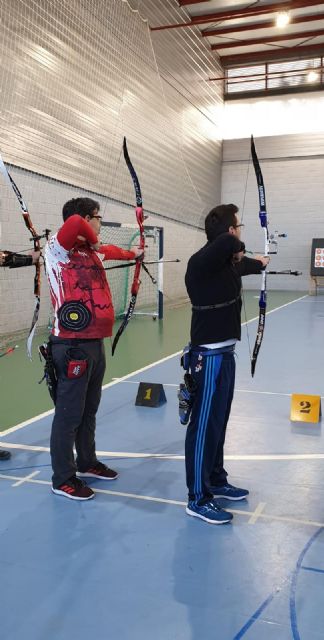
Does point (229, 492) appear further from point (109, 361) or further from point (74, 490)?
point (109, 361)

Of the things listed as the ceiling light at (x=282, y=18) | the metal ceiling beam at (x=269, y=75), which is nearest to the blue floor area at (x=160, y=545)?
the ceiling light at (x=282, y=18)

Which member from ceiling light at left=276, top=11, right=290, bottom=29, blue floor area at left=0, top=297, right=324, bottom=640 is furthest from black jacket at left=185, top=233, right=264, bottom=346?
ceiling light at left=276, top=11, right=290, bottom=29

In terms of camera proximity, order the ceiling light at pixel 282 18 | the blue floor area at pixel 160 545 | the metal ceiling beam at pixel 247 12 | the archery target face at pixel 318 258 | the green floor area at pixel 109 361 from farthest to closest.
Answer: the archery target face at pixel 318 258, the ceiling light at pixel 282 18, the metal ceiling beam at pixel 247 12, the green floor area at pixel 109 361, the blue floor area at pixel 160 545

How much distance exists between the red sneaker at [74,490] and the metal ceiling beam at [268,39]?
15047 mm

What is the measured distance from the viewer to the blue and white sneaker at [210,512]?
2557 millimetres

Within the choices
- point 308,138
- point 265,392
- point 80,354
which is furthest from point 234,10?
point 80,354

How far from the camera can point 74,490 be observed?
9.20 feet

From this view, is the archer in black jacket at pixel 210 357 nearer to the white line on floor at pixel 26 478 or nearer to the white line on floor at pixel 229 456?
the white line on floor at pixel 229 456

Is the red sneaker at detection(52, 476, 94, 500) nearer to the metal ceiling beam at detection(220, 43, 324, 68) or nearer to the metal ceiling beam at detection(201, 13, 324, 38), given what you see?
the metal ceiling beam at detection(201, 13, 324, 38)

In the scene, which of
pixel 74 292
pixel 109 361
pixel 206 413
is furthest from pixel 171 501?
pixel 109 361

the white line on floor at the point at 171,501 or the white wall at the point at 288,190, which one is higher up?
the white wall at the point at 288,190

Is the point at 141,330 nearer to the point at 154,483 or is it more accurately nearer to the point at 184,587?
the point at 154,483

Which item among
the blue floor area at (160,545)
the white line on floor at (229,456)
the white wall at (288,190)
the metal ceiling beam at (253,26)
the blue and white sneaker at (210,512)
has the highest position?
the metal ceiling beam at (253,26)

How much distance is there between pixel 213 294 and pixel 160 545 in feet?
3.51
